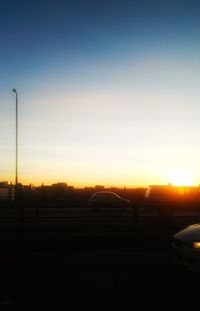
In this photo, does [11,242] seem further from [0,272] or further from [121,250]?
[0,272]

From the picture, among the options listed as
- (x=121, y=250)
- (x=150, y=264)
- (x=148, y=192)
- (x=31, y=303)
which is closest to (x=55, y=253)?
(x=121, y=250)

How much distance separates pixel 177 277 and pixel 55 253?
540 centimetres

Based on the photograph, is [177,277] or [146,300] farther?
[177,277]

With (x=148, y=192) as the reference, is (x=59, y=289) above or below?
below

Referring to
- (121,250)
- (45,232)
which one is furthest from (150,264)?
(45,232)

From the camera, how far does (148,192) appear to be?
3491cm

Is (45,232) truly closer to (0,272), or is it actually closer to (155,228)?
(155,228)

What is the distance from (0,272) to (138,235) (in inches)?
314

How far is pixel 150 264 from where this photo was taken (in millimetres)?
12969

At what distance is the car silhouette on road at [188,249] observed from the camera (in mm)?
10602

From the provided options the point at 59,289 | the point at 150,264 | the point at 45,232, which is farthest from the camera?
the point at 45,232

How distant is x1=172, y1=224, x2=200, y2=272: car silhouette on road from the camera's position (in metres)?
10.6

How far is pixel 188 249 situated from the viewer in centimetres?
1074

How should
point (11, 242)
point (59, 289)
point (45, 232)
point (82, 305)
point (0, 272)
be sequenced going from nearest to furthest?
point (82, 305), point (59, 289), point (0, 272), point (11, 242), point (45, 232)
